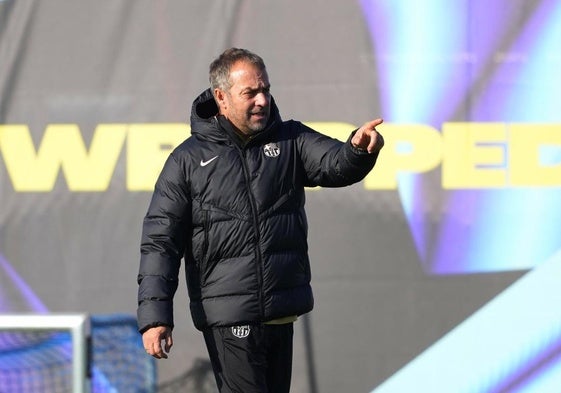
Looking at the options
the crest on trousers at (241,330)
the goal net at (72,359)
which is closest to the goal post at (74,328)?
the goal net at (72,359)

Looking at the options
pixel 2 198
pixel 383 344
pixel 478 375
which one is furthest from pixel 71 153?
pixel 478 375

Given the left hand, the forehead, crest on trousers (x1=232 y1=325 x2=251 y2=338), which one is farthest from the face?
crest on trousers (x1=232 y1=325 x2=251 y2=338)

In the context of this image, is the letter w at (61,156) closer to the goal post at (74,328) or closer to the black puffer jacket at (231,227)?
the goal post at (74,328)

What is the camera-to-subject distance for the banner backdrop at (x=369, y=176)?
4.79 meters

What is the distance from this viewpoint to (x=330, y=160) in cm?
348

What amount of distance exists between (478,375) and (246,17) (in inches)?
79.4

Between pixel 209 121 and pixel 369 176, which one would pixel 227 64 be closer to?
pixel 209 121

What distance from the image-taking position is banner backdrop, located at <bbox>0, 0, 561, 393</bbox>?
479cm

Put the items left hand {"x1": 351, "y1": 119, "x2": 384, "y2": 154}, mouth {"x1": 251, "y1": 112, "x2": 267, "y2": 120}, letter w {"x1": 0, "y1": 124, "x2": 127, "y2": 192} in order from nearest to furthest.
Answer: left hand {"x1": 351, "y1": 119, "x2": 384, "y2": 154} < mouth {"x1": 251, "y1": 112, "x2": 267, "y2": 120} < letter w {"x1": 0, "y1": 124, "x2": 127, "y2": 192}

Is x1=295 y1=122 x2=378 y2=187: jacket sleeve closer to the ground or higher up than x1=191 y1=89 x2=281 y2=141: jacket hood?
closer to the ground

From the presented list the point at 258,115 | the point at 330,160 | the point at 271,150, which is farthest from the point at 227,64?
the point at 330,160

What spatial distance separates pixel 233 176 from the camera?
345 centimetres

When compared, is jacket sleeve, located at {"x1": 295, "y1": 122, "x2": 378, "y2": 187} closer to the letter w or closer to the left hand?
the left hand

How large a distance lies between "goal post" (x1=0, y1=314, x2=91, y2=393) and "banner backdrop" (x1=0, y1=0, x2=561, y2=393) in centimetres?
112
